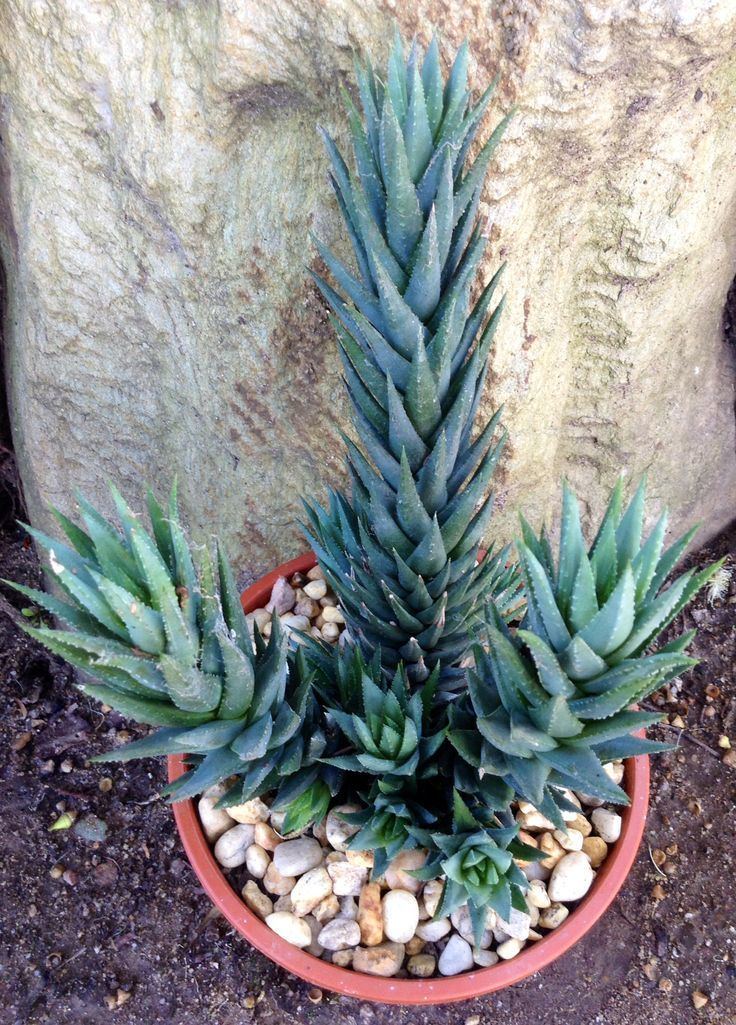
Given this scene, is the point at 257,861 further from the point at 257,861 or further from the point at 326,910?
the point at 326,910

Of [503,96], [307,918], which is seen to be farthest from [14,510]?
[503,96]

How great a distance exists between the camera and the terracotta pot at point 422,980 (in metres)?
1.47

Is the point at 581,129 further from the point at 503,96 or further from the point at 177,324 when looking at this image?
the point at 177,324

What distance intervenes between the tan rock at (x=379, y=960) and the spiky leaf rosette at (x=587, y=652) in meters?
0.61

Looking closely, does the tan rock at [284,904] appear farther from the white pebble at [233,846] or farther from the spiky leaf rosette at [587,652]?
the spiky leaf rosette at [587,652]

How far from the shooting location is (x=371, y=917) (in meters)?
1.53

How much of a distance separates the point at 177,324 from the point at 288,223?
34 centimetres

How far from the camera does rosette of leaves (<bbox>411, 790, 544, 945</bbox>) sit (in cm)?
124

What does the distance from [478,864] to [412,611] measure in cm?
39

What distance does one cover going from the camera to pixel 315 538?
5.10ft

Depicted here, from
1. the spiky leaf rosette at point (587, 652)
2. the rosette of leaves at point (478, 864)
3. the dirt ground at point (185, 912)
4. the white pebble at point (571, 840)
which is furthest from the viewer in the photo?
the dirt ground at point (185, 912)

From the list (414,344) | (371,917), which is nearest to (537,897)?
(371,917)

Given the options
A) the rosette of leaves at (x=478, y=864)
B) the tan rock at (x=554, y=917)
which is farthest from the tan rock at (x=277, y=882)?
the tan rock at (x=554, y=917)

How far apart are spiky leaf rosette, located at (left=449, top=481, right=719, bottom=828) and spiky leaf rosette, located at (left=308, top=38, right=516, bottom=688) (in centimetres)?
22
